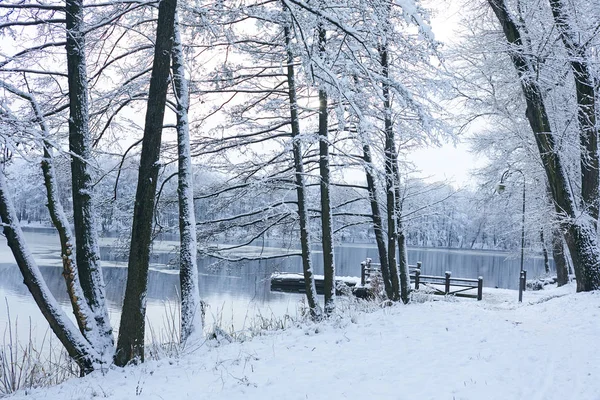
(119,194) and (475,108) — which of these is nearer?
(119,194)

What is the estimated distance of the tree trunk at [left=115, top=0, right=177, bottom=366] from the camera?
6.19 metres

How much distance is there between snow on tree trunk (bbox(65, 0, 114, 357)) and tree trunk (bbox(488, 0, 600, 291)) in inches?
368

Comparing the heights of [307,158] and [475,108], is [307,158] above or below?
below

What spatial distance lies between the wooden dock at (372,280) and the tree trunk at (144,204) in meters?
10.7

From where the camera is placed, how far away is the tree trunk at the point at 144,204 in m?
6.19

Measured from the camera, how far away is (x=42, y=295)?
233 inches

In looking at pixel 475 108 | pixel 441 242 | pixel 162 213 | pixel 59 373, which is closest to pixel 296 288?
pixel 475 108

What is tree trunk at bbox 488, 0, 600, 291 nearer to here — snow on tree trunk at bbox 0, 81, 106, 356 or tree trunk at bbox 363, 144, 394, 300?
tree trunk at bbox 363, 144, 394, 300

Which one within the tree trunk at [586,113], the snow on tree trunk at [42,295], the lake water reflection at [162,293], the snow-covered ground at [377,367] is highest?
the tree trunk at [586,113]

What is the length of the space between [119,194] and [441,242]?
93.5 metres

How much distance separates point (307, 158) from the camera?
38.1ft

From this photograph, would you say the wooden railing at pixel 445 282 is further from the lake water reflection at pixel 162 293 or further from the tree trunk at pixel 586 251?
the tree trunk at pixel 586 251

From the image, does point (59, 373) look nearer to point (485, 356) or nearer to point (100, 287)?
point (100, 287)

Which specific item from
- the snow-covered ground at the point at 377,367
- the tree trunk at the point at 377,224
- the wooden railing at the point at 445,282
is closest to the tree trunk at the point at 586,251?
the snow-covered ground at the point at 377,367
